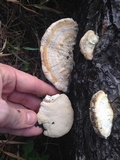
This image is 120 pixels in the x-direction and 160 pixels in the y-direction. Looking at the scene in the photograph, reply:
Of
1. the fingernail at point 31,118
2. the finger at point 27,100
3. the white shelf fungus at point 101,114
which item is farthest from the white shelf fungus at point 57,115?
the white shelf fungus at point 101,114

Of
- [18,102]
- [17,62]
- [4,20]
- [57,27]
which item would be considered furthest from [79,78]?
[4,20]

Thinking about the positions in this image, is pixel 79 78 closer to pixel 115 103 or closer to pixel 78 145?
pixel 115 103

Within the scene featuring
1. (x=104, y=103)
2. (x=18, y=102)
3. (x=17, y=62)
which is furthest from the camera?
(x=17, y=62)

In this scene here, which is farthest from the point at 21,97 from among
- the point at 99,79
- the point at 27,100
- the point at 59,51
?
the point at 99,79

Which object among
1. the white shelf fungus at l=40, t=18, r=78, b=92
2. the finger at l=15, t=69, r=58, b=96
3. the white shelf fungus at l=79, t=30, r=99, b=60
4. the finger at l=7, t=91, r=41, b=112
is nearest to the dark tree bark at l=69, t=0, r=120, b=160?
the white shelf fungus at l=79, t=30, r=99, b=60

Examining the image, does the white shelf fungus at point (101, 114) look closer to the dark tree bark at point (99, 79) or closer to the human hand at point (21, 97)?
the dark tree bark at point (99, 79)

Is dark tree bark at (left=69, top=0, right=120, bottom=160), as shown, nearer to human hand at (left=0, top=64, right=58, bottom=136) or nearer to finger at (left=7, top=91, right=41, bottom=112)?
human hand at (left=0, top=64, right=58, bottom=136)
